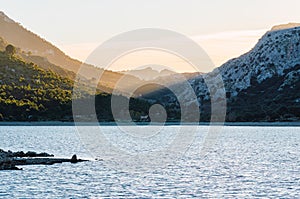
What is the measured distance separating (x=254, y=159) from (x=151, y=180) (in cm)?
3686

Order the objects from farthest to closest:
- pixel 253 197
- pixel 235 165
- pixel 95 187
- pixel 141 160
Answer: pixel 141 160, pixel 235 165, pixel 95 187, pixel 253 197

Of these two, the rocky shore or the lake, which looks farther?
the rocky shore

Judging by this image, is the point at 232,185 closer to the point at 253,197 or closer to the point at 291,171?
the point at 253,197

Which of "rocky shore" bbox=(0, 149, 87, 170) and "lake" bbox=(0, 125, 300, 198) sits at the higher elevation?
"rocky shore" bbox=(0, 149, 87, 170)

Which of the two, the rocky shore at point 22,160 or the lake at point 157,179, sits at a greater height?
the rocky shore at point 22,160

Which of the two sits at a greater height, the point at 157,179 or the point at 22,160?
the point at 22,160

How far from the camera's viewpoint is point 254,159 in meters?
108

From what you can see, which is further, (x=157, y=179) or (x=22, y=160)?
(x=22, y=160)

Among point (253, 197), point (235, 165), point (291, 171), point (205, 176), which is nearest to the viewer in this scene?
point (253, 197)

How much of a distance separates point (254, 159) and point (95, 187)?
150ft

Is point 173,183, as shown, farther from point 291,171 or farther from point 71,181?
point 291,171

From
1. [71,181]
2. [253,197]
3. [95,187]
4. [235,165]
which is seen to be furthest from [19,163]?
[253,197]

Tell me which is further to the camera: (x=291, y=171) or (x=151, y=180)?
(x=291, y=171)

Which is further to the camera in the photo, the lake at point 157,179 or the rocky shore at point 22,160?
the rocky shore at point 22,160
